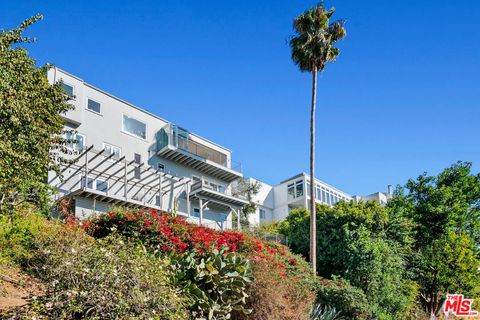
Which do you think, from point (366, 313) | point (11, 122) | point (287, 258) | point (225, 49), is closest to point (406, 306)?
point (366, 313)

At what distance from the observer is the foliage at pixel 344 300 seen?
51.9ft

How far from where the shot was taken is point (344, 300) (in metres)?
15.8

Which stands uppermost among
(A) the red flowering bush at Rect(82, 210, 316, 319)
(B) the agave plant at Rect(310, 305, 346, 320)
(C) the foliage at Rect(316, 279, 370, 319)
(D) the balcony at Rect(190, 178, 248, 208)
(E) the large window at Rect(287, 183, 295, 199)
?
(E) the large window at Rect(287, 183, 295, 199)

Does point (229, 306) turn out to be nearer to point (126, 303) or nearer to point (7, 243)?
point (126, 303)

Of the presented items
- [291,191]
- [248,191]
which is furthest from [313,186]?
[291,191]

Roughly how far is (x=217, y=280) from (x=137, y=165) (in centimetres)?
2166

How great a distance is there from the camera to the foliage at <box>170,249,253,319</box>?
1090cm

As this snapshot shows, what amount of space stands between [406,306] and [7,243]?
15073mm

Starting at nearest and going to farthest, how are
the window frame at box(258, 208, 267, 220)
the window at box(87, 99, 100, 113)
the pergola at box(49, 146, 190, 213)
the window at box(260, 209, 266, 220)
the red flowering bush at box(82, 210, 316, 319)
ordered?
1. the red flowering bush at box(82, 210, 316, 319)
2. the pergola at box(49, 146, 190, 213)
3. the window at box(87, 99, 100, 113)
4. the window frame at box(258, 208, 267, 220)
5. the window at box(260, 209, 266, 220)

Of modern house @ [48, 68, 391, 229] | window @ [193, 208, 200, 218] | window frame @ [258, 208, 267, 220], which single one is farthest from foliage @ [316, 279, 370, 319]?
window frame @ [258, 208, 267, 220]

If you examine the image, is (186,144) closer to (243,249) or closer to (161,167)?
(161,167)

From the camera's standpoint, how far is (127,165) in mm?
29984

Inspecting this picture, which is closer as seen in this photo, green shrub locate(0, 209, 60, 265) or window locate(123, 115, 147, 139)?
green shrub locate(0, 209, 60, 265)

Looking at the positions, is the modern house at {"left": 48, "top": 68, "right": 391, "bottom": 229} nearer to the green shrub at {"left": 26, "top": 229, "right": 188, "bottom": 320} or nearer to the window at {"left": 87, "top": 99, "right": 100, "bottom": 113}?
the window at {"left": 87, "top": 99, "right": 100, "bottom": 113}
